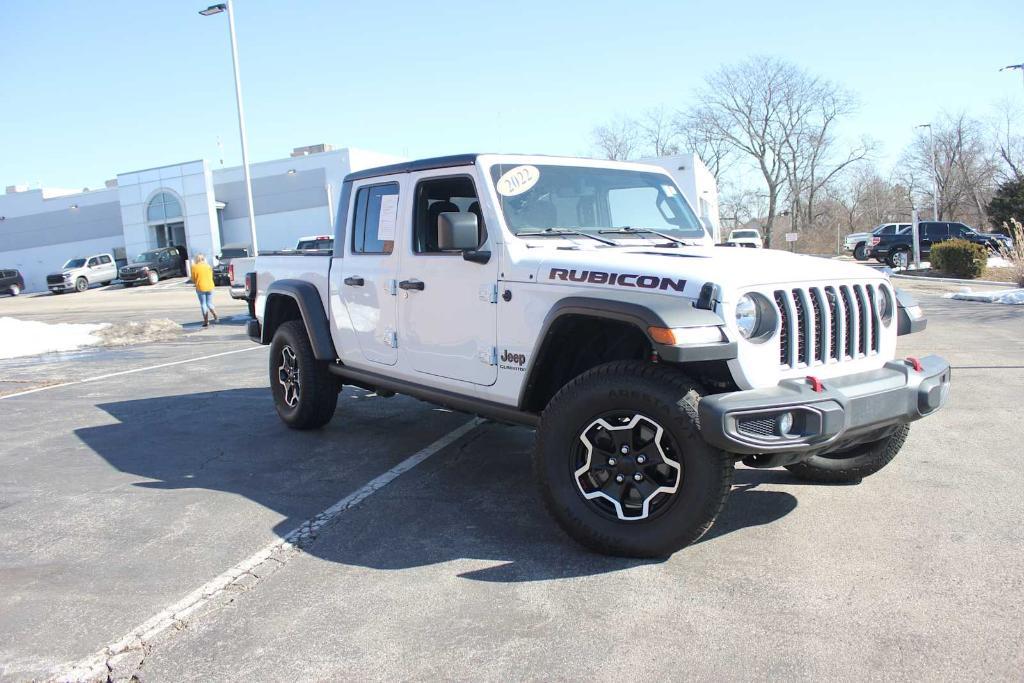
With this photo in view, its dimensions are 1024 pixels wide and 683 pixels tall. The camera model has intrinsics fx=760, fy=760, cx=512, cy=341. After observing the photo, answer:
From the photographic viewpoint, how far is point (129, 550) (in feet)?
12.9

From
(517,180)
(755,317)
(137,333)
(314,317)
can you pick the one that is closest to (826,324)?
(755,317)

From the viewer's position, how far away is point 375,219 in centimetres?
529

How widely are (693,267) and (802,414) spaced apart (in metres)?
0.82

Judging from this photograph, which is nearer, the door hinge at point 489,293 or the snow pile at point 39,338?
the door hinge at point 489,293

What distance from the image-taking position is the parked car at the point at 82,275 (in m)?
37.8

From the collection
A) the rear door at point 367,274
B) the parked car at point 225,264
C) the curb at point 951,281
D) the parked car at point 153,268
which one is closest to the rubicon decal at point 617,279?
the rear door at point 367,274

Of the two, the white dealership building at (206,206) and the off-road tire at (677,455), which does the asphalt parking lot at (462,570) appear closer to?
the off-road tire at (677,455)

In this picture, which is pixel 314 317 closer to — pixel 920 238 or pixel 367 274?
pixel 367 274

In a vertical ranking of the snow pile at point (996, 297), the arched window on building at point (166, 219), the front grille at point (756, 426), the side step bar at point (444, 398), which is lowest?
the snow pile at point (996, 297)

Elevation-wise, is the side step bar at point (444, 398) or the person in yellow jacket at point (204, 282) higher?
the person in yellow jacket at point (204, 282)

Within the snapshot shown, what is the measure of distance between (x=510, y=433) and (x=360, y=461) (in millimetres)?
1265

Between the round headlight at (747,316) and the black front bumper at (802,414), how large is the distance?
267 mm

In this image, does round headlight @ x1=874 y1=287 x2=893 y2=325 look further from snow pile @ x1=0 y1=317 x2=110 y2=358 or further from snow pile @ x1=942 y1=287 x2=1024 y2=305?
snow pile @ x1=0 y1=317 x2=110 y2=358

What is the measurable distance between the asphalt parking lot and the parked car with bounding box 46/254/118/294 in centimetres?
3697
